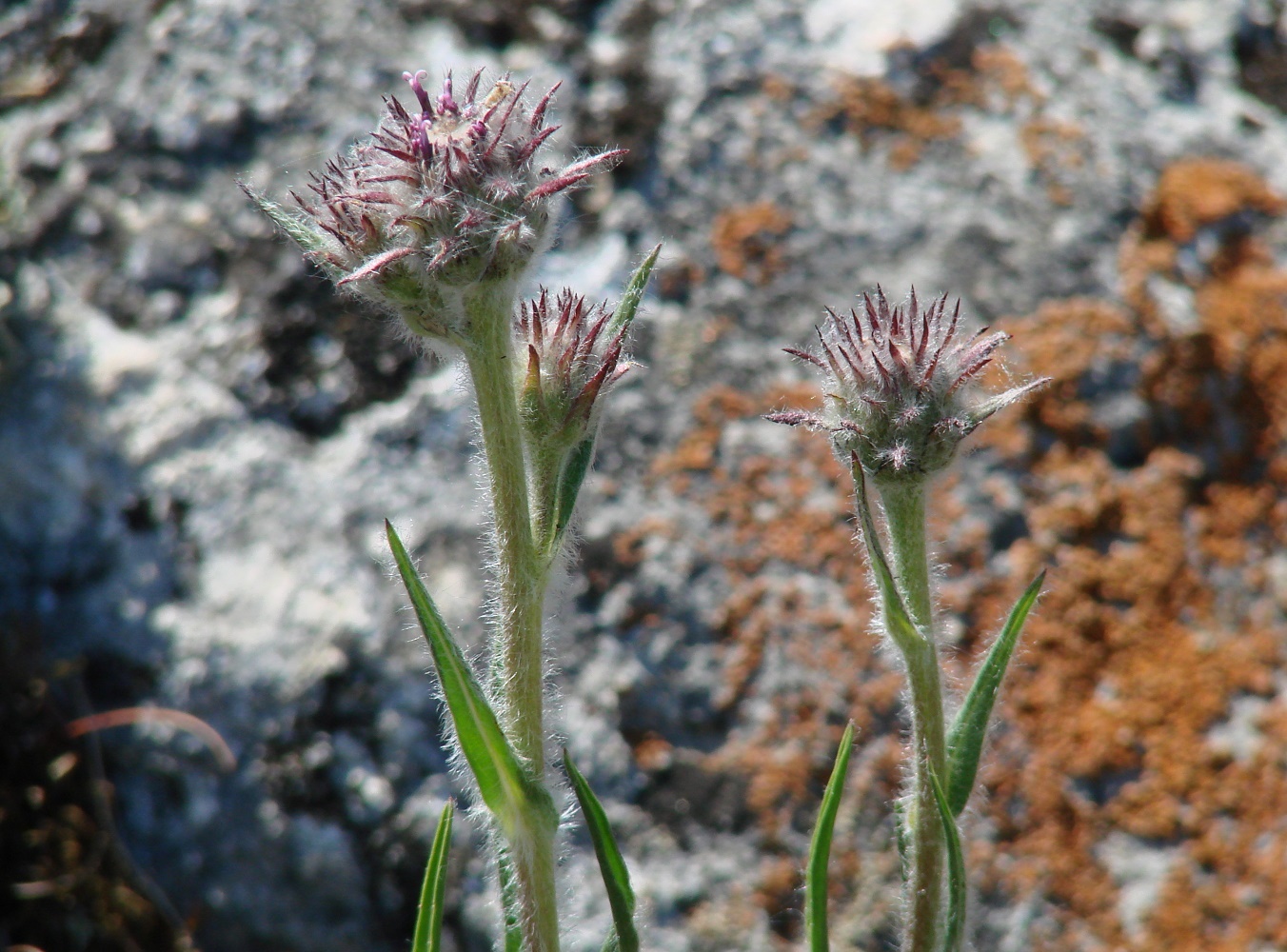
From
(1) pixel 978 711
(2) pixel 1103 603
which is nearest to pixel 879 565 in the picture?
(1) pixel 978 711

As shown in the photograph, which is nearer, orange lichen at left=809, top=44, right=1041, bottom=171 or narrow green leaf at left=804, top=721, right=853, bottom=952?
narrow green leaf at left=804, top=721, right=853, bottom=952

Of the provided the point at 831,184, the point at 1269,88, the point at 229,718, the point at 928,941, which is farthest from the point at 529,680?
the point at 1269,88

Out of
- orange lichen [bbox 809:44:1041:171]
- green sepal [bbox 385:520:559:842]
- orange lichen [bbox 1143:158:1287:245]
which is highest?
orange lichen [bbox 809:44:1041:171]

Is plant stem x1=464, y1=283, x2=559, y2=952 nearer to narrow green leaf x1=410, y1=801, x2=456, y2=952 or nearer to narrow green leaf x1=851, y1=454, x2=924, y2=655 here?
narrow green leaf x1=410, y1=801, x2=456, y2=952

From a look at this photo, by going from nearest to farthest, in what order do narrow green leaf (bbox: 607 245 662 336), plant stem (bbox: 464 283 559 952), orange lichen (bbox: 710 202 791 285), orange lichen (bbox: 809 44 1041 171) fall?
plant stem (bbox: 464 283 559 952)
narrow green leaf (bbox: 607 245 662 336)
orange lichen (bbox: 710 202 791 285)
orange lichen (bbox: 809 44 1041 171)

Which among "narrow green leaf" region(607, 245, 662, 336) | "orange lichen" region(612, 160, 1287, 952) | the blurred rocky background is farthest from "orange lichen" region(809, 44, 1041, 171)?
"narrow green leaf" region(607, 245, 662, 336)

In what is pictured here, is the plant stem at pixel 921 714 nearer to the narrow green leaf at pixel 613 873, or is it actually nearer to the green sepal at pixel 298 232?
the narrow green leaf at pixel 613 873

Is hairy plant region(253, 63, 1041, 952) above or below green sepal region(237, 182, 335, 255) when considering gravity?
below

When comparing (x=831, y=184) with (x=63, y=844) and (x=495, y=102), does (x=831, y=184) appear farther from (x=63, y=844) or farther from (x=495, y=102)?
(x=63, y=844)

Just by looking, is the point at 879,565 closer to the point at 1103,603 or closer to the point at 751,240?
the point at 1103,603
